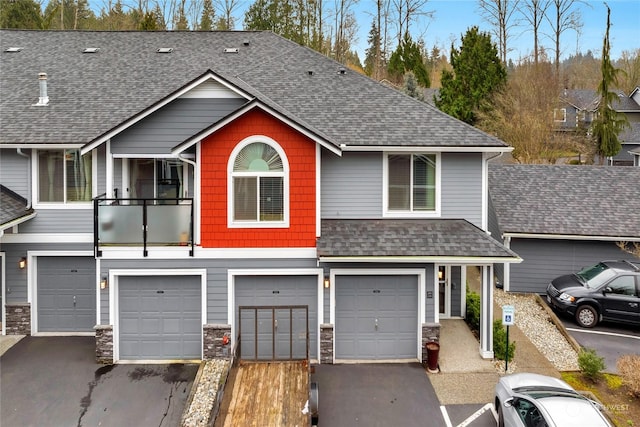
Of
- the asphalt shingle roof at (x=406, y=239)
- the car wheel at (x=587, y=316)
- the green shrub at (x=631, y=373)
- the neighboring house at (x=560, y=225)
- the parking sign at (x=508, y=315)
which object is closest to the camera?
the green shrub at (x=631, y=373)

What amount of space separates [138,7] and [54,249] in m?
24.9

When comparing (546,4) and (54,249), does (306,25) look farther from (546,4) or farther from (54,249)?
(54,249)

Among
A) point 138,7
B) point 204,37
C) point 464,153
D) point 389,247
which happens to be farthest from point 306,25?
point 389,247

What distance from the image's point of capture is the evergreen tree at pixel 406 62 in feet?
111

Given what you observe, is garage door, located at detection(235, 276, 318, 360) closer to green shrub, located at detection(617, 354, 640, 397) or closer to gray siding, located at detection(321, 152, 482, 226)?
gray siding, located at detection(321, 152, 482, 226)

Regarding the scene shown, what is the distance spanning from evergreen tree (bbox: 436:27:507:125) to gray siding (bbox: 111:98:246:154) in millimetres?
20256

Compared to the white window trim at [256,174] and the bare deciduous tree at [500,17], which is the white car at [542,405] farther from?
the bare deciduous tree at [500,17]

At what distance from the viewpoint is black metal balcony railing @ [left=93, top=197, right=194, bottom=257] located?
10789 millimetres

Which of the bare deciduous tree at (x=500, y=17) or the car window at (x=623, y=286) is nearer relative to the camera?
the car window at (x=623, y=286)

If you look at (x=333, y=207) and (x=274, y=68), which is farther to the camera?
(x=274, y=68)

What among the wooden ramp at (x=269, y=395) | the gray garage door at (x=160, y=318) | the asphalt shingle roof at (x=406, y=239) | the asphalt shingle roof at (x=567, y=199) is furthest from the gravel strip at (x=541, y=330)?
the gray garage door at (x=160, y=318)

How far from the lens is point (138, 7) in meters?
30.8

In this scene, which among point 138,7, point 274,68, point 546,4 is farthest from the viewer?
point 546,4

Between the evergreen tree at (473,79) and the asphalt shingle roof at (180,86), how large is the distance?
1537cm
